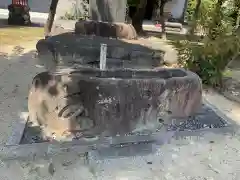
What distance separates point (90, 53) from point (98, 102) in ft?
9.75

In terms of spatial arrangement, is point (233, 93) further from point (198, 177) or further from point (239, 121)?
point (198, 177)

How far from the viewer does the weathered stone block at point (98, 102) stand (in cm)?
411

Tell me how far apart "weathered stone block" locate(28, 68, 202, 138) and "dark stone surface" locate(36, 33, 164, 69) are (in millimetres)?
2445

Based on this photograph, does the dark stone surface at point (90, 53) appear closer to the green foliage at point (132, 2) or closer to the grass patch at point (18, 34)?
the grass patch at point (18, 34)

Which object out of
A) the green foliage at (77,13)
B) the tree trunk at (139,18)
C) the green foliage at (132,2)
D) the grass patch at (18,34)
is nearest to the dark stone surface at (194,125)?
the green foliage at (77,13)

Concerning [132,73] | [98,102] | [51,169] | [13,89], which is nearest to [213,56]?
[132,73]

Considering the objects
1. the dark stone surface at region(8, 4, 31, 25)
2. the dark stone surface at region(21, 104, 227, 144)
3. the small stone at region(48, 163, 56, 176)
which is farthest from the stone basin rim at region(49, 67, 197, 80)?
the dark stone surface at region(8, 4, 31, 25)

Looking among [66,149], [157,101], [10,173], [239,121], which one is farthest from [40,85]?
[239,121]

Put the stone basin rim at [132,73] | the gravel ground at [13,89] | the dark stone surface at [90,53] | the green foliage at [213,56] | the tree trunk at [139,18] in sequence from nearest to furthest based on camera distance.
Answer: the gravel ground at [13,89]
the stone basin rim at [132,73]
the green foliage at [213,56]
the dark stone surface at [90,53]
the tree trunk at [139,18]

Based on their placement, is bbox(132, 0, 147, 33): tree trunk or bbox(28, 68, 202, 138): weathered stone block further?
bbox(132, 0, 147, 33): tree trunk

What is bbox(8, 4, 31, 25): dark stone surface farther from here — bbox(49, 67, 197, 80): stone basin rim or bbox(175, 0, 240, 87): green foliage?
bbox(49, 67, 197, 80): stone basin rim

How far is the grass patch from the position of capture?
944cm

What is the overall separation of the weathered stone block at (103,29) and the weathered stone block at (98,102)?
3.32 metres

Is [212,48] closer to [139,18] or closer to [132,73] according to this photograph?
[132,73]
